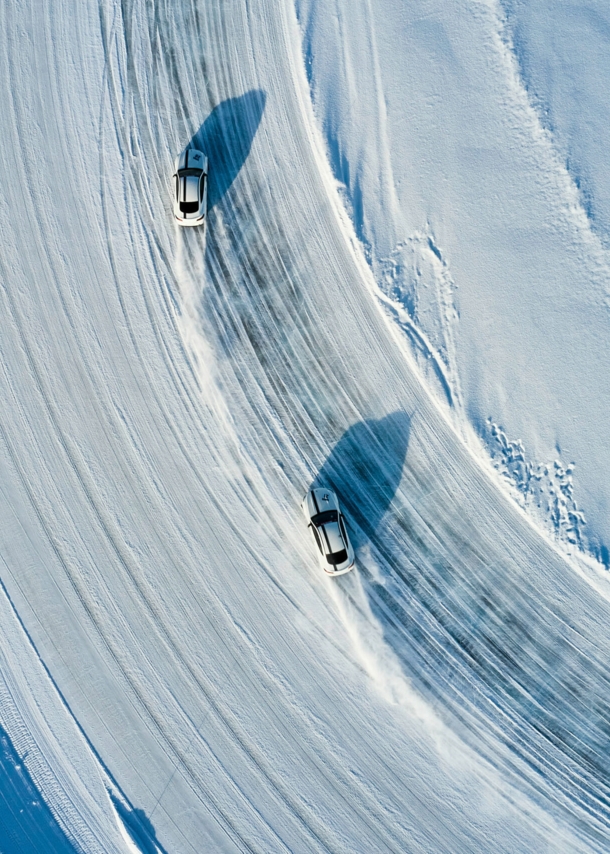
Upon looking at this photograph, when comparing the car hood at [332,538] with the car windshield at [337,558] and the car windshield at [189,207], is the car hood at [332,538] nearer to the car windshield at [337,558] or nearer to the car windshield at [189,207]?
the car windshield at [337,558]

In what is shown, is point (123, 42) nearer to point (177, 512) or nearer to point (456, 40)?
point (456, 40)

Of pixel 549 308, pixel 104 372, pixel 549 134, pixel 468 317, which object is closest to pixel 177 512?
pixel 104 372

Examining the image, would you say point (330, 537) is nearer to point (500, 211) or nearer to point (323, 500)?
point (323, 500)

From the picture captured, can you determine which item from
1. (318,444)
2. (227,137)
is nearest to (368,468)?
(318,444)

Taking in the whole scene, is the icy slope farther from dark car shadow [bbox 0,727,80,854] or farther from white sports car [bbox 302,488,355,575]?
dark car shadow [bbox 0,727,80,854]

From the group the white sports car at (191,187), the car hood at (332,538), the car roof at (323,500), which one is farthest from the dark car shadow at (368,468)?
the white sports car at (191,187)

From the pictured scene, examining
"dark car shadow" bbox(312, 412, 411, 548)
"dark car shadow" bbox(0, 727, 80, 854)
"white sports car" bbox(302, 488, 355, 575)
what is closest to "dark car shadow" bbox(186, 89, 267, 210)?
"dark car shadow" bbox(312, 412, 411, 548)
